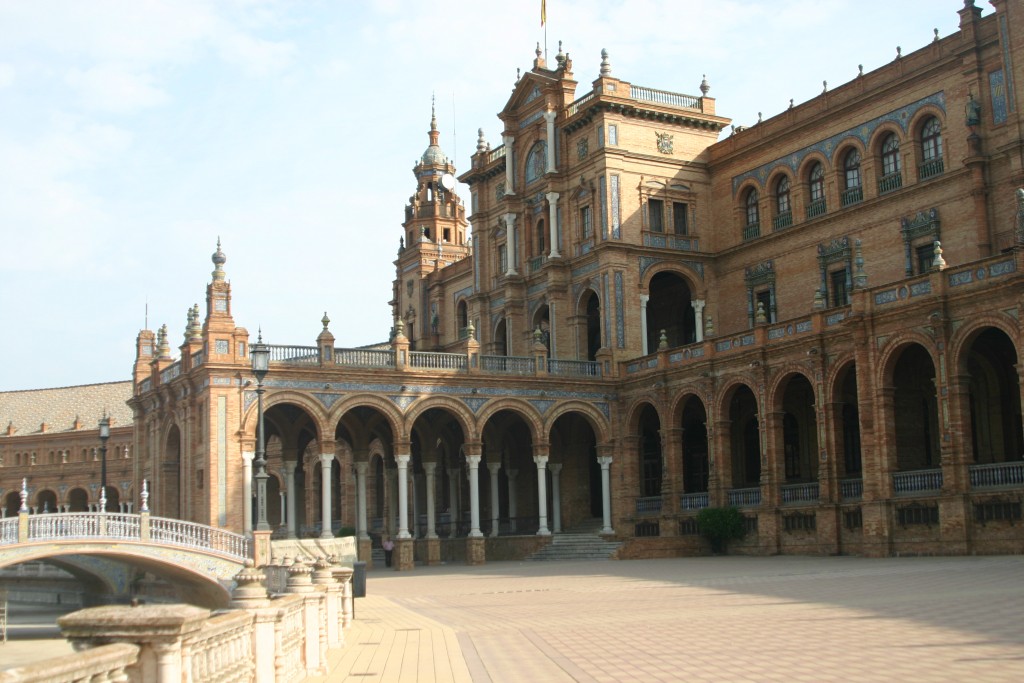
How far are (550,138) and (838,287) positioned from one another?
1418 centimetres

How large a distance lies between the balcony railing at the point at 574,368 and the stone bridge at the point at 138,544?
52.6ft

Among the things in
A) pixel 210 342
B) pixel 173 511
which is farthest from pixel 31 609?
pixel 210 342

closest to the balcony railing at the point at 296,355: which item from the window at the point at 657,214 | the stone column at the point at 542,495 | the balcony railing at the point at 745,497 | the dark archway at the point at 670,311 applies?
the stone column at the point at 542,495

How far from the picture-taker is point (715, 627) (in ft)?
56.5

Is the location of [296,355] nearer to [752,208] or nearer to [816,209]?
[752,208]

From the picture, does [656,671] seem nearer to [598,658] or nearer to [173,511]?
[598,658]

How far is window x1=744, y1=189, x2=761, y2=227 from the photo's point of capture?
48.4m

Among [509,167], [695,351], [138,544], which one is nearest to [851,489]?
[695,351]

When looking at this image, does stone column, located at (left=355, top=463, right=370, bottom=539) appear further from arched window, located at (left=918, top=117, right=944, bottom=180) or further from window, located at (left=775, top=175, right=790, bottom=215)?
arched window, located at (left=918, top=117, right=944, bottom=180)

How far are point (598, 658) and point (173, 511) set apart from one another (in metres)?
36.5

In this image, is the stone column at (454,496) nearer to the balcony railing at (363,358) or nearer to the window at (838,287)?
the balcony railing at (363,358)

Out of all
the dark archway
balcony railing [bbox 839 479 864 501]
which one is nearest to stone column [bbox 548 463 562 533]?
the dark archway

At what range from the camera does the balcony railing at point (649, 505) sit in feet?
150

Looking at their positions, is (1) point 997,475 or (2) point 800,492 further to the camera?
(2) point 800,492
